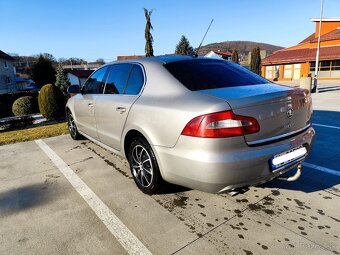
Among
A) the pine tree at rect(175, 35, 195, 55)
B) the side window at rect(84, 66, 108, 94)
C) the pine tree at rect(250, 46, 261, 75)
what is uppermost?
the pine tree at rect(175, 35, 195, 55)

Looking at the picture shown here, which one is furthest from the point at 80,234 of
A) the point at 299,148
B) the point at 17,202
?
the point at 299,148

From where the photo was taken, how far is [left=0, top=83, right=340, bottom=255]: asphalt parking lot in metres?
2.22

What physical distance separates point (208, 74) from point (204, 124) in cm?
97

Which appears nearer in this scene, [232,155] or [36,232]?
[232,155]

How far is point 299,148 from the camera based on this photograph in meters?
2.65

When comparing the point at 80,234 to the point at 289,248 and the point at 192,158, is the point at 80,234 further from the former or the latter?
the point at 289,248

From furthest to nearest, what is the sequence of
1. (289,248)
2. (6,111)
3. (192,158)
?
1. (6,111)
2. (192,158)
3. (289,248)

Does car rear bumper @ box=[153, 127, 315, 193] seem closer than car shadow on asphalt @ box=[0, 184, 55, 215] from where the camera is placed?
Yes

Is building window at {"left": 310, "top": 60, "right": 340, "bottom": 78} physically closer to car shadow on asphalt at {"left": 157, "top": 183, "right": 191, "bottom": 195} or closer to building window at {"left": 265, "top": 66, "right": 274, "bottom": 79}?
building window at {"left": 265, "top": 66, "right": 274, "bottom": 79}

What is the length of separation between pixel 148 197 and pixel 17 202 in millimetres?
1631

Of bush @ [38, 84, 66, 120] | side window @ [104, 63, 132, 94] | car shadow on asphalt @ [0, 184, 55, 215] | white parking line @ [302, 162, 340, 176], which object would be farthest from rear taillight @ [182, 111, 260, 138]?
bush @ [38, 84, 66, 120]

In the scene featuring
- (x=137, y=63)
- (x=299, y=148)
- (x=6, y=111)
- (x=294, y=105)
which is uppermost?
(x=137, y=63)

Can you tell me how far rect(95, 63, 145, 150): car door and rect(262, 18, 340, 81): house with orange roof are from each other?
27733mm

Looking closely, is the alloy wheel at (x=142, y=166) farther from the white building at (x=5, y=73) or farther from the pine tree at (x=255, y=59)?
the white building at (x=5, y=73)
